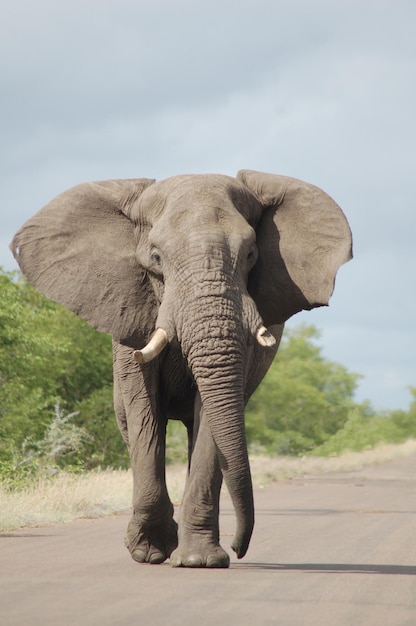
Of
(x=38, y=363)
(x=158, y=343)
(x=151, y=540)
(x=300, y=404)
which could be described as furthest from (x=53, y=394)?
(x=300, y=404)

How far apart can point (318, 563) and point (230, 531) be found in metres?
3.93

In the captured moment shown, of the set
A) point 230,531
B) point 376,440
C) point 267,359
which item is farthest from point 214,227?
point 376,440

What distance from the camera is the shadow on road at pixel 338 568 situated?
31.7 feet

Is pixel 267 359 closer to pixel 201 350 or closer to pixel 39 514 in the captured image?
pixel 201 350

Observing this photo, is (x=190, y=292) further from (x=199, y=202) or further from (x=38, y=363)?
(x=38, y=363)

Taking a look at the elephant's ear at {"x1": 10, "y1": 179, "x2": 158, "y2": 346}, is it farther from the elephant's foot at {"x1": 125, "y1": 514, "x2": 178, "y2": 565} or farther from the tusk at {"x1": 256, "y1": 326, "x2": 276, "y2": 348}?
the elephant's foot at {"x1": 125, "y1": 514, "x2": 178, "y2": 565}

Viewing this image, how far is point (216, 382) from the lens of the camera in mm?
9375

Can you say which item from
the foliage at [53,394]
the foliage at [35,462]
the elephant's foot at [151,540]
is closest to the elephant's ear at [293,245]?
the elephant's foot at [151,540]

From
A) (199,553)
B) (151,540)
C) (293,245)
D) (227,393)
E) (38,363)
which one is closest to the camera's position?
(227,393)

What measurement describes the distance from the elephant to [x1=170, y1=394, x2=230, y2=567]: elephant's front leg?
0.01m

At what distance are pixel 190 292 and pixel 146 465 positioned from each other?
5.93ft

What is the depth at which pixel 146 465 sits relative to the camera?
1045 centimetres

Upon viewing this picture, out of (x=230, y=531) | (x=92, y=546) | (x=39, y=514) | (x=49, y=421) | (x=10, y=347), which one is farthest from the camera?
(x=49, y=421)

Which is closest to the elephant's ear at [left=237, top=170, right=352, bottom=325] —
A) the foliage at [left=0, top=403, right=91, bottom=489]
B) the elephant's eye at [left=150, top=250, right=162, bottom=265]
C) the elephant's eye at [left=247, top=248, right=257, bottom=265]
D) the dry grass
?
the elephant's eye at [left=247, top=248, right=257, bottom=265]
